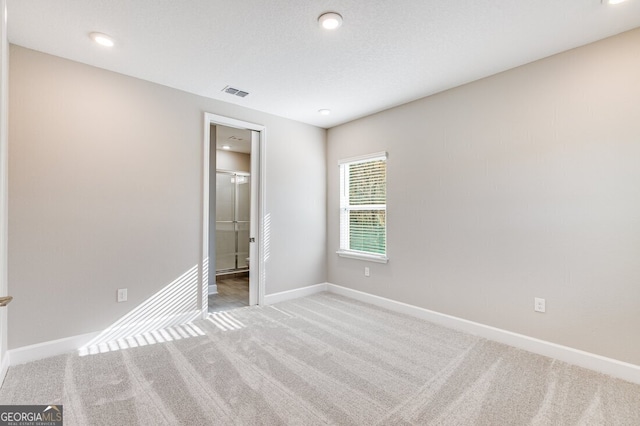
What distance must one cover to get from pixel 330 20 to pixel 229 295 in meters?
3.87

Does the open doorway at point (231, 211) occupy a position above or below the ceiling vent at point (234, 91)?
below

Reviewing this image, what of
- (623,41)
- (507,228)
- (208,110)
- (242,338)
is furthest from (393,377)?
(208,110)

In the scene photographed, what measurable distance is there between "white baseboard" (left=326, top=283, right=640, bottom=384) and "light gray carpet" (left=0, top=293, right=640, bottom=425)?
87 mm

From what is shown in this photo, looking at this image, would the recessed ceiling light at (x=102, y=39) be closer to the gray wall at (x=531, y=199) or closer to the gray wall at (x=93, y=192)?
the gray wall at (x=93, y=192)

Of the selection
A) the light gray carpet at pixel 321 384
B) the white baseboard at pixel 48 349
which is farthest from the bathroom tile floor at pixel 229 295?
the white baseboard at pixel 48 349

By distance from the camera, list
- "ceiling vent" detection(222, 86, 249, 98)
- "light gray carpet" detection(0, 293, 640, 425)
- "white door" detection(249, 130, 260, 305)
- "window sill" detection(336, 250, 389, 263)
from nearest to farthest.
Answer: "light gray carpet" detection(0, 293, 640, 425) < "ceiling vent" detection(222, 86, 249, 98) < "window sill" detection(336, 250, 389, 263) < "white door" detection(249, 130, 260, 305)

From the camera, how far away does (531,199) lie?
107 inches

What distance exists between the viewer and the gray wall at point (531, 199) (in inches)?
90.6

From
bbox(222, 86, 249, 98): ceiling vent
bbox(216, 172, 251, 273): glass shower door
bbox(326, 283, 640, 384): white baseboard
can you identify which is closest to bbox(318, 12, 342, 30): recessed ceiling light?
bbox(222, 86, 249, 98): ceiling vent

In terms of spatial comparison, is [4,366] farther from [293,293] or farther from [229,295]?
[293,293]

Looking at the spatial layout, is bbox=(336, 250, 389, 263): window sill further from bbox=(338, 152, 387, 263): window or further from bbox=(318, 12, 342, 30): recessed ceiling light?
bbox=(318, 12, 342, 30): recessed ceiling light

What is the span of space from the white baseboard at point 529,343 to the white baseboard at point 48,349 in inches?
125

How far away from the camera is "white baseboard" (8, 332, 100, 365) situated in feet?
7.97

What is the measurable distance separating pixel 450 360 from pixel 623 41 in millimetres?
2840
